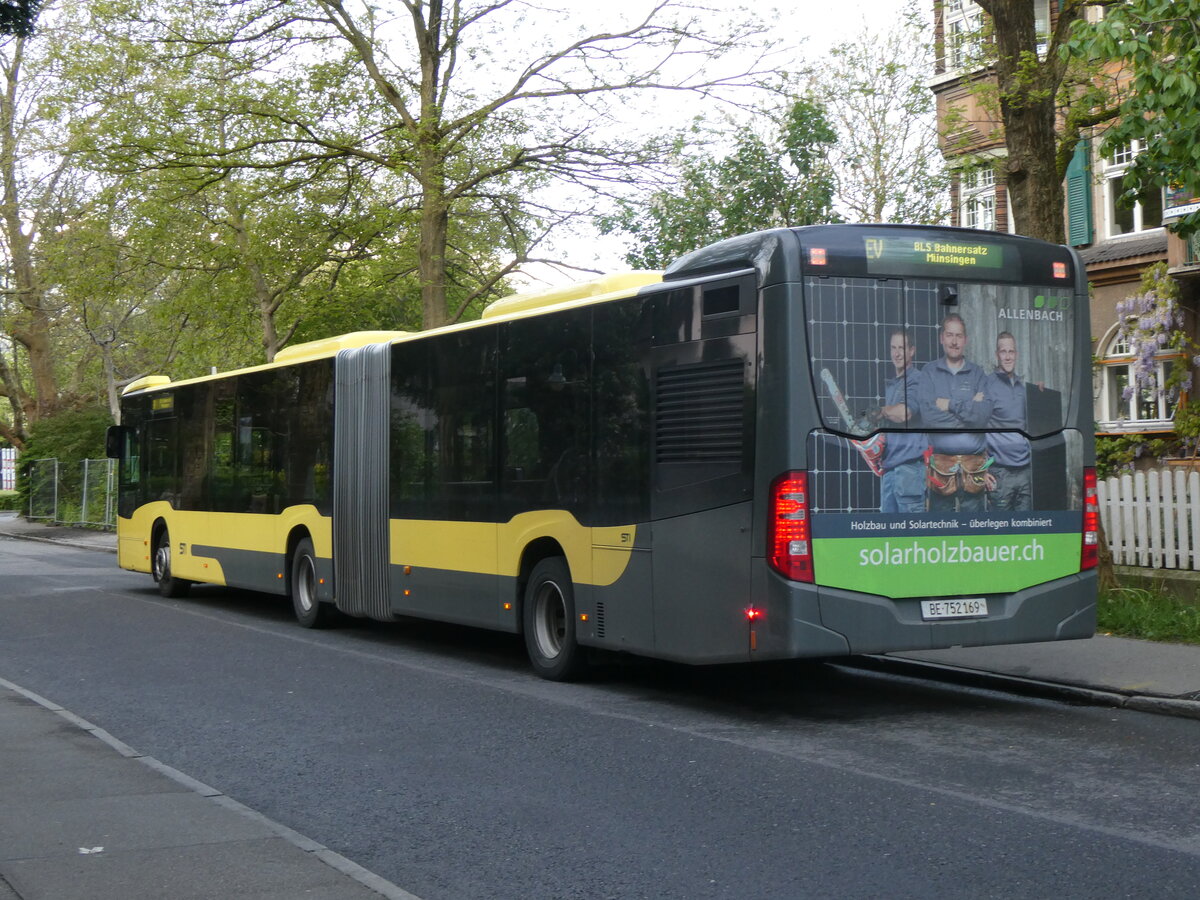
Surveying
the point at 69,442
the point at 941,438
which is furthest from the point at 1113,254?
the point at 69,442

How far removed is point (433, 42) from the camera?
2475 cm

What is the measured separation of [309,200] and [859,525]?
19.5m

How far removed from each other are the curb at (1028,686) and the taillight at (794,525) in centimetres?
254

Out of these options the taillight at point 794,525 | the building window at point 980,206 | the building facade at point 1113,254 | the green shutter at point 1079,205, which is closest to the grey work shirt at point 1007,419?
the taillight at point 794,525

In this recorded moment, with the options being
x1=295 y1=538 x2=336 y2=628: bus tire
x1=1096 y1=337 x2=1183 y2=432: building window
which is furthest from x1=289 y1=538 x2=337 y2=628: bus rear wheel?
x1=1096 y1=337 x2=1183 y2=432: building window

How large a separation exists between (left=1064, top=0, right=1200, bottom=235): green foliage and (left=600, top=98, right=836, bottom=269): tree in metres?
14.0

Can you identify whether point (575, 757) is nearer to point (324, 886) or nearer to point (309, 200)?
point (324, 886)

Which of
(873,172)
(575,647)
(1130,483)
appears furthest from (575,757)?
(873,172)

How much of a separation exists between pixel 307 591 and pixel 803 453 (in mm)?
8664

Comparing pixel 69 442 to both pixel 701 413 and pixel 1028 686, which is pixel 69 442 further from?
pixel 1028 686

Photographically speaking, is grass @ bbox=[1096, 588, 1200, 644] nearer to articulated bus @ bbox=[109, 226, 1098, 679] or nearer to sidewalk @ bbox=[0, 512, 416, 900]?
articulated bus @ bbox=[109, 226, 1098, 679]

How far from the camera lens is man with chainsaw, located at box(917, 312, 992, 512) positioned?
9523mm

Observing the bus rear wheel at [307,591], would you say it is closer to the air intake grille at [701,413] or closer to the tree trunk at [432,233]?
the air intake grille at [701,413]

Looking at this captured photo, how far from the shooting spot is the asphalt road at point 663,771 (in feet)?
19.5
